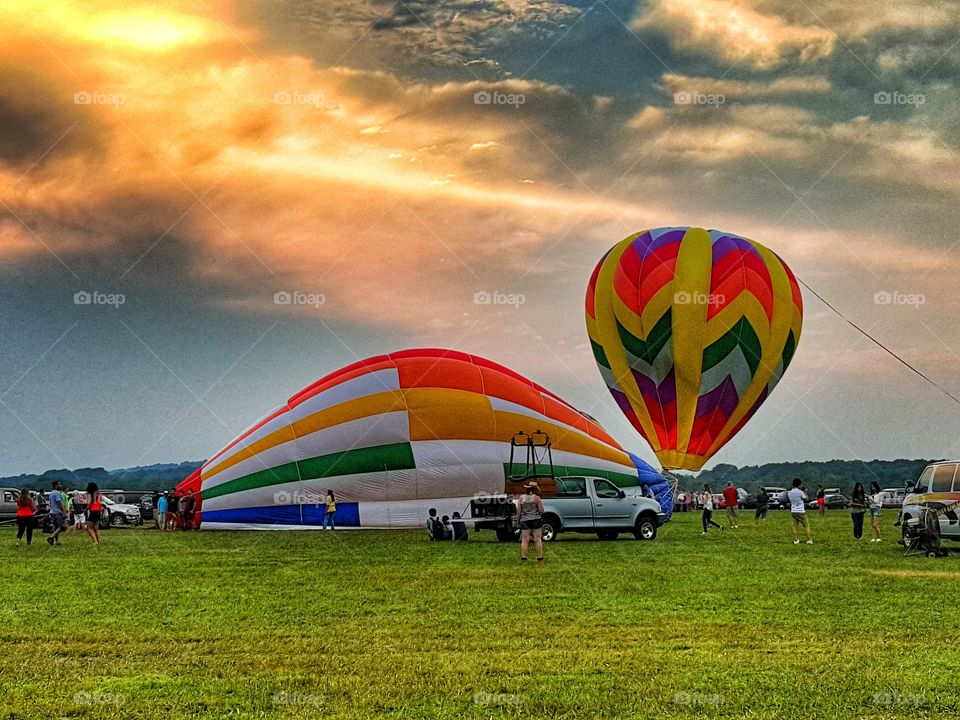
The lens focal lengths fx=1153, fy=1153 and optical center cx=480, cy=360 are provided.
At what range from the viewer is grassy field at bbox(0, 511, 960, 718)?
8.90m

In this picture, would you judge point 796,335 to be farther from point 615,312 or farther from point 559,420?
point 559,420

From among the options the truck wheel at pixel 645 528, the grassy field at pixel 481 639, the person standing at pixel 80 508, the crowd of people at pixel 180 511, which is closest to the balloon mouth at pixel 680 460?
the truck wheel at pixel 645 528

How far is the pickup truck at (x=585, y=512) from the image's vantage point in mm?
29375

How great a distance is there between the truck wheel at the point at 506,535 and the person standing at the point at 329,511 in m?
5.79

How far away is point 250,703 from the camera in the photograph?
8.86 metres

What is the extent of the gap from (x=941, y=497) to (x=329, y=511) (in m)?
17.2

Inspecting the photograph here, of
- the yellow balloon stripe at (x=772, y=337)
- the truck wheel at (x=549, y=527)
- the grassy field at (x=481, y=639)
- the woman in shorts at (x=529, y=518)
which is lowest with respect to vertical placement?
the grassy field at (x=481, y=639)

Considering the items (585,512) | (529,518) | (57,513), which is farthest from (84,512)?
(529,518)

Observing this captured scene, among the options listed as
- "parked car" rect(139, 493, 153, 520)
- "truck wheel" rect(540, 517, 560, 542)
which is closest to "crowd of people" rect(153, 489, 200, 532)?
"truck wheel" rect(540, 517, 560, 542)

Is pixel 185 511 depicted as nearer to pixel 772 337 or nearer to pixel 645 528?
pixel 645 528

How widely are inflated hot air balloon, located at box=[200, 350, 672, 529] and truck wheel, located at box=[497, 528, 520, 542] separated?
3.24m

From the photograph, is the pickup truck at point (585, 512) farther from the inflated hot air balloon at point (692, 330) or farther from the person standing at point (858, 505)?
the inflated hot air balloon at point (692, 330)

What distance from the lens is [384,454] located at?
3453 cm

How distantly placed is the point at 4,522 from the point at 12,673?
39933 mm
